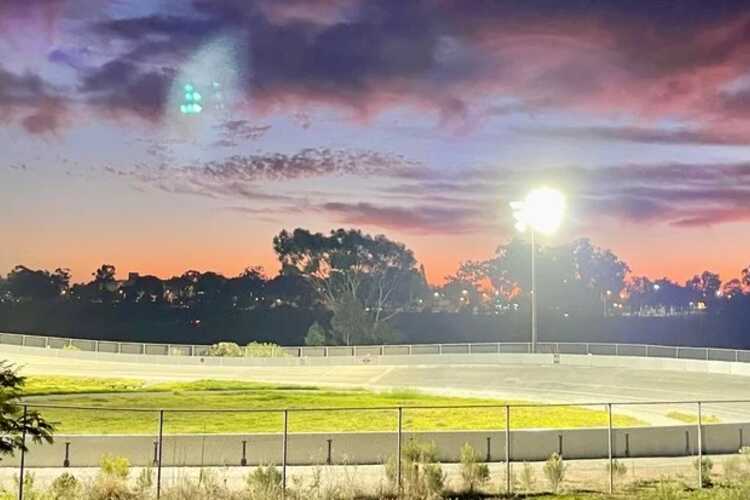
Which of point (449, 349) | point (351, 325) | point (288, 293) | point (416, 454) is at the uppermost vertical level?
point (288, 293)

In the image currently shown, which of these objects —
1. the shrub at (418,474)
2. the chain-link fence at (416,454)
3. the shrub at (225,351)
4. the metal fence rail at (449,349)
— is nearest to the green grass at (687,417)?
the chain-link fence at (416,454)

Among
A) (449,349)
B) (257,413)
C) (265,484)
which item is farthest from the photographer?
(449,349)

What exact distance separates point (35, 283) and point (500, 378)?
150592 millimetres

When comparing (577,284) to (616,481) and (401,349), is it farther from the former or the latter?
(616,481)

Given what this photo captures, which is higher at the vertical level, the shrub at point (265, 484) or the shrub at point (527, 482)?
the shrub at point (265, 484)

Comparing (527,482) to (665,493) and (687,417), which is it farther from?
(687,417)

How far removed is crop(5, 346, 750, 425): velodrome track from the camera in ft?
121

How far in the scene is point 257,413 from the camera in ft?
103

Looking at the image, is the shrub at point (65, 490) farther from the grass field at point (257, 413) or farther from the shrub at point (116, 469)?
the grass field at point (257, 413)

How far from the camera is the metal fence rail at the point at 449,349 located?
51062 millimetres

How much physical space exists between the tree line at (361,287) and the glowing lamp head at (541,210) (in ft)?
116

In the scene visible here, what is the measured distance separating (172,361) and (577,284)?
334ft

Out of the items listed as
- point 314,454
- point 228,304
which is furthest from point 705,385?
point 228,304

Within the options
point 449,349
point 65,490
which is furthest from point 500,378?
point 65,490
